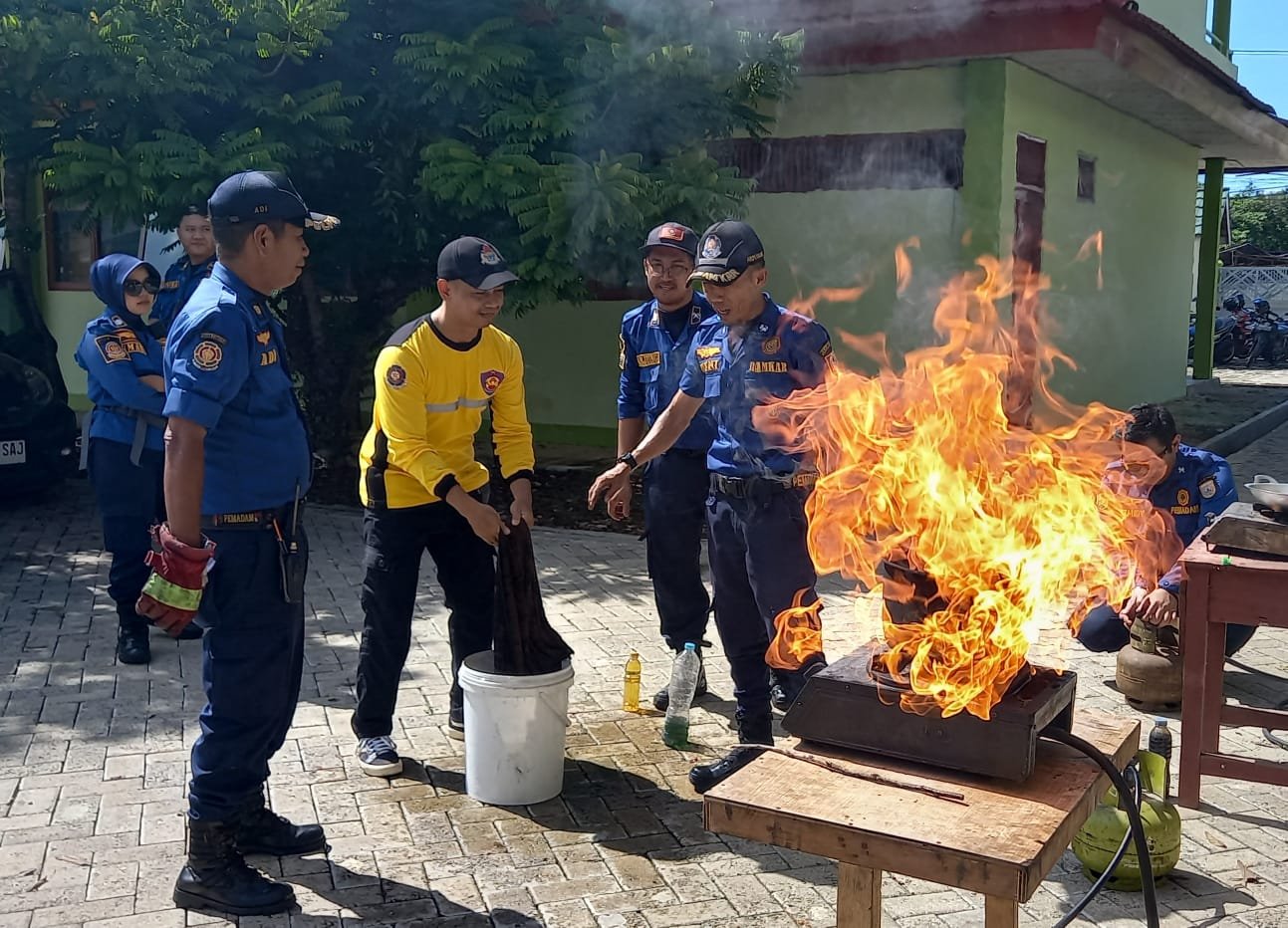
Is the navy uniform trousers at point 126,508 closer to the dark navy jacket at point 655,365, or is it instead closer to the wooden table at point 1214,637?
the dark navy jacket at point 655,365

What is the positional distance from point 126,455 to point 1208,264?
18.4 meters

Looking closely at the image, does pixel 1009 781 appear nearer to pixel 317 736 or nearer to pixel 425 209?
pixel 317 736

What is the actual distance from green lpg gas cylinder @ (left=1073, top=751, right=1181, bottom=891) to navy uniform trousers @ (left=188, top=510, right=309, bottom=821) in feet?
8.45

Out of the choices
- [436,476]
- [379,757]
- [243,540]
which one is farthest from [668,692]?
[243,540]

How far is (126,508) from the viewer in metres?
5.96

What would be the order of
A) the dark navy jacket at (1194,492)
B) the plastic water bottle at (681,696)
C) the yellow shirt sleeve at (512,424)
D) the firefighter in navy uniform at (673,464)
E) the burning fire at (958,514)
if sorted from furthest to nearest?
1. the firefighter in navy uniform at (673,464)
2. the dark navy jacket at (1194,492)
3. the plastic water bottle at (681,696)
4. the yellow shirt sleeve at (512,424)
5. the burning fire at (958,514)

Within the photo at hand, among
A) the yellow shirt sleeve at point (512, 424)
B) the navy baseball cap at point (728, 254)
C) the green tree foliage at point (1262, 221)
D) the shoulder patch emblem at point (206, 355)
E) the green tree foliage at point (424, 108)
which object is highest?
the green tree foliage at point (1262, 221)

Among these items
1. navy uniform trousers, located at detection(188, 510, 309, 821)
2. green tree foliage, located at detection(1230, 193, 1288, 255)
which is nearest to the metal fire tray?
navy uniform trousers, located at detection(188, 510, 309, 821)

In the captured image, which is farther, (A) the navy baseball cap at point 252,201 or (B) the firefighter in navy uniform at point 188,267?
(B) the firefighter in navy uniform at point 188,267

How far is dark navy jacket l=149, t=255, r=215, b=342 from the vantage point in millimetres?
6578

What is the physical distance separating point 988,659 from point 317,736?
10.6 feet

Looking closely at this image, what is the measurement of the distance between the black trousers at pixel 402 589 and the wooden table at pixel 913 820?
2132 mm

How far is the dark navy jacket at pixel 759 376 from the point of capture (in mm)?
4406

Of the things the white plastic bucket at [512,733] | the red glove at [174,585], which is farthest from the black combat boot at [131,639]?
the red glove at [174,585]
